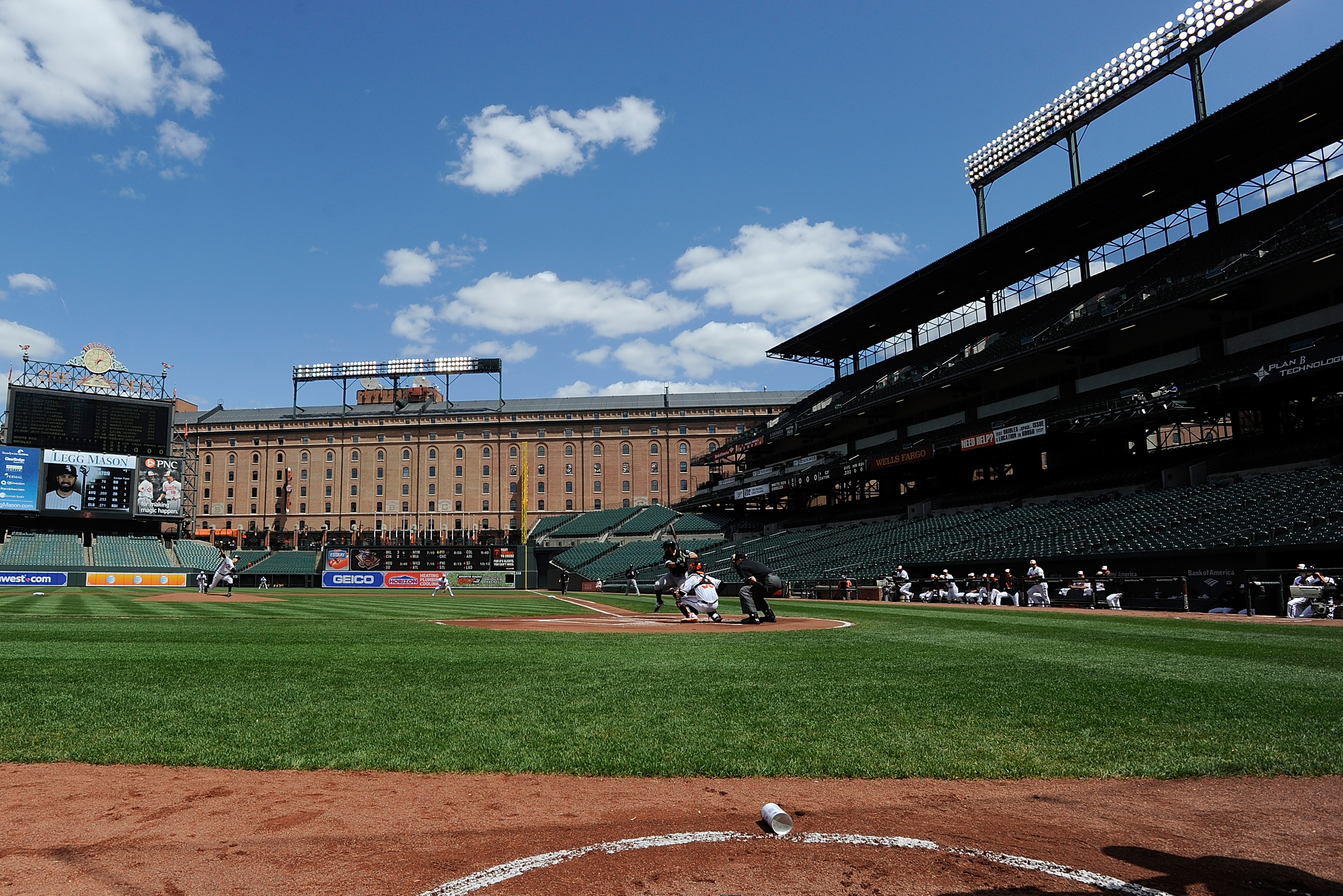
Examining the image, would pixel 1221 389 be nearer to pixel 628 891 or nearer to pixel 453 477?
pixel 628 891

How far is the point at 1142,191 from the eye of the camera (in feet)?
121

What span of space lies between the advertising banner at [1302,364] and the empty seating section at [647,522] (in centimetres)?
4645

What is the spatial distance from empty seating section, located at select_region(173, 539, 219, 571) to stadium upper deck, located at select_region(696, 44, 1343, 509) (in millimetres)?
45348

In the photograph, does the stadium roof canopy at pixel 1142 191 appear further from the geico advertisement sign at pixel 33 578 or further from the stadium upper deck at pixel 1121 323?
the geico advertisement sign at pixel 33 578

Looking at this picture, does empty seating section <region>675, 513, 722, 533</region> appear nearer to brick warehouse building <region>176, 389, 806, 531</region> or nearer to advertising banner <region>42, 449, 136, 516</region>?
brick warehouse building <region>176, 389, 806, 531</region>

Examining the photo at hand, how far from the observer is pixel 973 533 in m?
35.0

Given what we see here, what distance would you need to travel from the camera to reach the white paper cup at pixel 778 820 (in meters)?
4.08

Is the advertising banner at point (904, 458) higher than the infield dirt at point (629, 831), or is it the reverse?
the advertising banner at point (904, 458)

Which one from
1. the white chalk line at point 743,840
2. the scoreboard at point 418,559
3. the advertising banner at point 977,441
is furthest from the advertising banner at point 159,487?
the white chalk line at point 743,840

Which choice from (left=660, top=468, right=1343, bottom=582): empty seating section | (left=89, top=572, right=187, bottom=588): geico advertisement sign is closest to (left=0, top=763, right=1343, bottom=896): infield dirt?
(left=660, top=468, right=1343, bottom=582): empty seating section

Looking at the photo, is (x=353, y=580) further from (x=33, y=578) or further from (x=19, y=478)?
(x=19, y=478)

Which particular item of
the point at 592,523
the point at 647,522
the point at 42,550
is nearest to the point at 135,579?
the point at 42,550

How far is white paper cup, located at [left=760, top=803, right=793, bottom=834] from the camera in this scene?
13.4 ft

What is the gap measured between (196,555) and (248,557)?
14.0 meters
